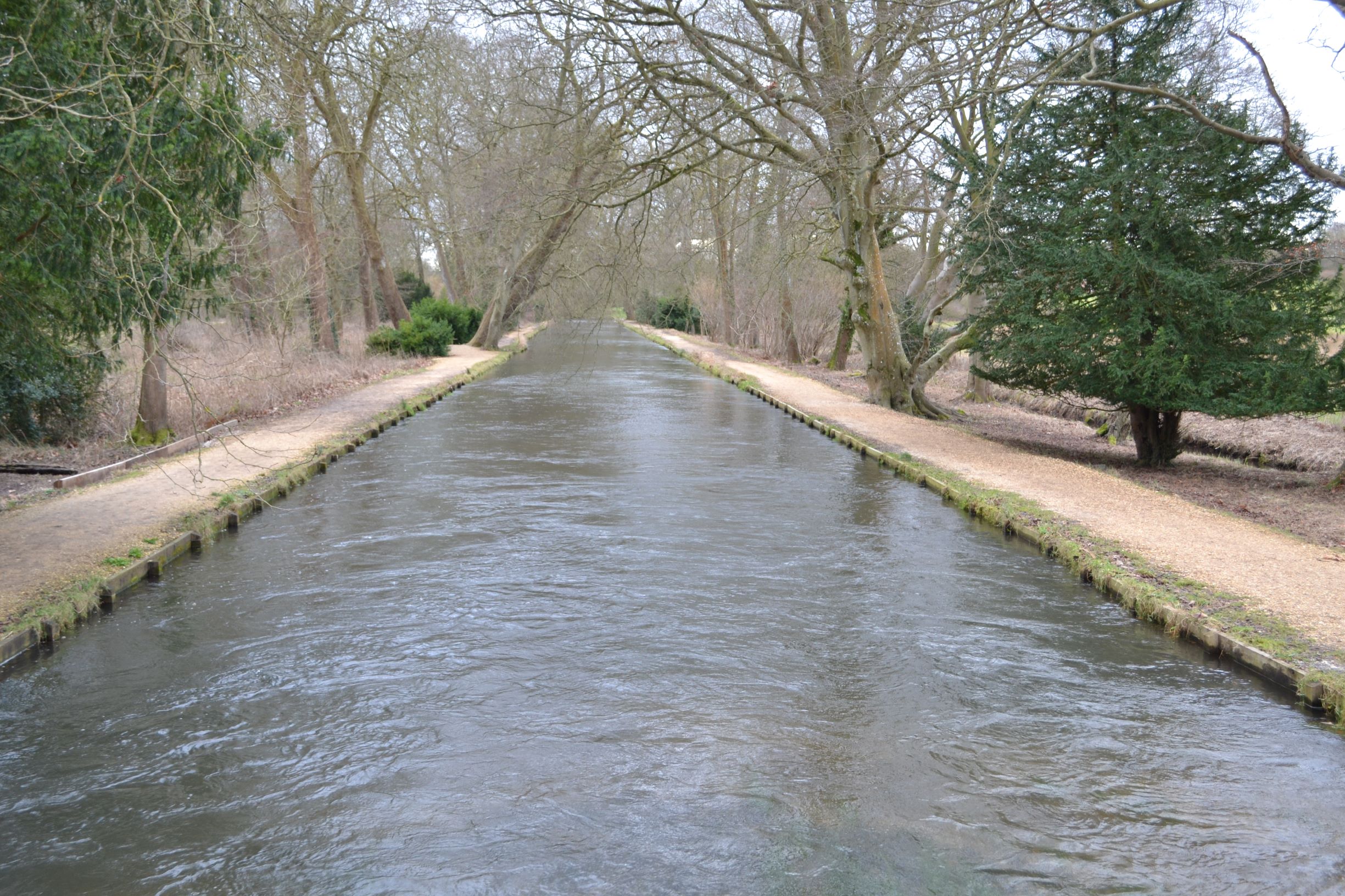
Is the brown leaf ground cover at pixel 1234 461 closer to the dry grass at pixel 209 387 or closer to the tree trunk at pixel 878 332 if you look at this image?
the tree trunk at pixel 878 332

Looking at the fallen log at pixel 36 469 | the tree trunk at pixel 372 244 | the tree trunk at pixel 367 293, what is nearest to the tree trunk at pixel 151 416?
the fallen log at pixel 36 469

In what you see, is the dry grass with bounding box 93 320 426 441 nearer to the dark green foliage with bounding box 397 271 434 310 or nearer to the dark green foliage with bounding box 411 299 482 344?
the dark green foliage with bounding box 411 299 482 344

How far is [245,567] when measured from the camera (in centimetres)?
910

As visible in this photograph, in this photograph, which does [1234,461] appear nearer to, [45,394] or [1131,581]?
[1131,581]

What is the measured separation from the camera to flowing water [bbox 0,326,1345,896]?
4617 mm

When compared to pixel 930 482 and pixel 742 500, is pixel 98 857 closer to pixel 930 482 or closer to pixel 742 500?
pixel 742 500

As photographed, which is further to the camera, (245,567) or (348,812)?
(245,567)

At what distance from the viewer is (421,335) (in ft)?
109

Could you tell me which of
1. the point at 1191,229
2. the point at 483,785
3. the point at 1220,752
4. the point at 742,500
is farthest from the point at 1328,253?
the point at 483,785

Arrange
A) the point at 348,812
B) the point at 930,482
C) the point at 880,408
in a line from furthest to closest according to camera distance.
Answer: the point at 880,408 → the point at 930,482 → the point at 348,812

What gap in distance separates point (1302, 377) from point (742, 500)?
7467 millimetres

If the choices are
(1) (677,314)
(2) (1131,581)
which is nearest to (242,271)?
(2) (1131,581)

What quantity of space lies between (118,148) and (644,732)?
5.16 meters

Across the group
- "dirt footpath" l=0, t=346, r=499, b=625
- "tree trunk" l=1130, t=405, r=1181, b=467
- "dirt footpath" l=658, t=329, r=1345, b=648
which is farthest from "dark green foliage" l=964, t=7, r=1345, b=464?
"dirt footpath" l=0, t=346, r=499, b=625
